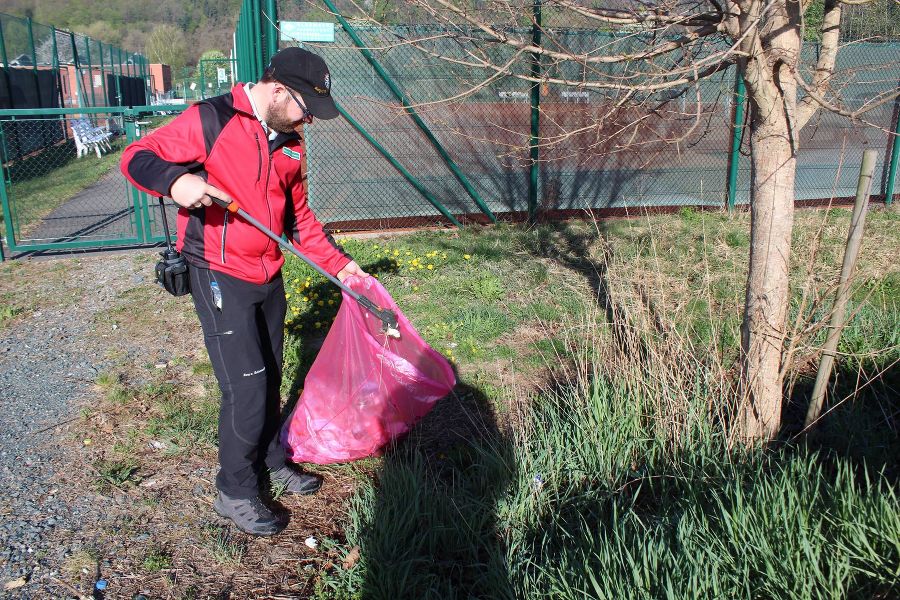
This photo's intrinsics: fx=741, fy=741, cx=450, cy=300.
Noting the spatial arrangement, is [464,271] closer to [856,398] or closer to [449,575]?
[856,398]

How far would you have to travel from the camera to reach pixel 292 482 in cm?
350

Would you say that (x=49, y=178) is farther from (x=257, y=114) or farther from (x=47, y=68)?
(x=257, y=114)

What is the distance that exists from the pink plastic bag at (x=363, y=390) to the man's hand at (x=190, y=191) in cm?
100

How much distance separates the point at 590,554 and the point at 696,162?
7.32 m

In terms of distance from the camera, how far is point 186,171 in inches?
109

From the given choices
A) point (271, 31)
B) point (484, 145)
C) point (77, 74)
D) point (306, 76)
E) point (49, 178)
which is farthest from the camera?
point (77, 74)

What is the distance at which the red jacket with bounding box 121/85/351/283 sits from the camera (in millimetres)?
2793

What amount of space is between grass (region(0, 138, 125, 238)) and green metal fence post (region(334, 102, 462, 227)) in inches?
154

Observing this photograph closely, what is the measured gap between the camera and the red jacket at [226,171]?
2.79m

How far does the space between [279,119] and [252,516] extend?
168 centimetres

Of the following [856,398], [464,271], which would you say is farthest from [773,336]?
[464,271]

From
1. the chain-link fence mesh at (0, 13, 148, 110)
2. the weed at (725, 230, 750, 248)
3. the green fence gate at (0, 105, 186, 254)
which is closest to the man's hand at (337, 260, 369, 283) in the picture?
the green fence gate at (0, 105, 186, 254)

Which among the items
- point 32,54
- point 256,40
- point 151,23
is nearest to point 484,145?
point 256,40

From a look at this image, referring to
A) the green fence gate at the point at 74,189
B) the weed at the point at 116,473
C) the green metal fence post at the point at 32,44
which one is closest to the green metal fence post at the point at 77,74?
the green metal fence post at the point at 32,44
